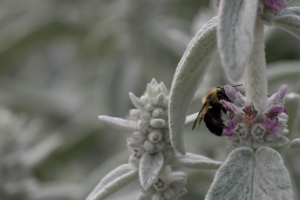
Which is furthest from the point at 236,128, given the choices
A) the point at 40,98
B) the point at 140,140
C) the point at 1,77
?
the point at 1,77

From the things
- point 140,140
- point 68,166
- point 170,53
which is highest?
point 170,53

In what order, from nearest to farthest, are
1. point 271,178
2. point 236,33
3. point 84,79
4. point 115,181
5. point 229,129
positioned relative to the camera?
point 236,33, point 271,178, point 229,129, point 115,181, point 84,79

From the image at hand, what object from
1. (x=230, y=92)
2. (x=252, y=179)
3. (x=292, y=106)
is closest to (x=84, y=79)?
(x=292, y=106)

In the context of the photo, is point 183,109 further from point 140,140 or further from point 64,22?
point 64,22

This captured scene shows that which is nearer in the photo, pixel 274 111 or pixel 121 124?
pixel 274 111

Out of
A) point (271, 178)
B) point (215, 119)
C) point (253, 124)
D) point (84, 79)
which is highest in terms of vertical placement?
point (84, 79)

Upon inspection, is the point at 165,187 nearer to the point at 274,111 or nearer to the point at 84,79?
the point at 274,111

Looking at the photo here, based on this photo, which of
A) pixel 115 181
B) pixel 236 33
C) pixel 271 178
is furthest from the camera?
pixel 115 181

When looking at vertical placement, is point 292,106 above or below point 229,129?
above
